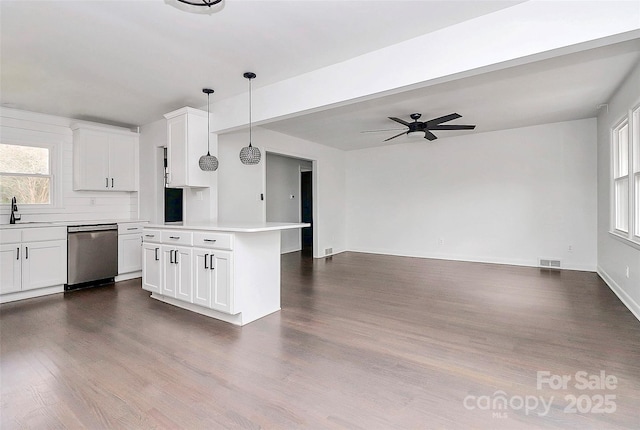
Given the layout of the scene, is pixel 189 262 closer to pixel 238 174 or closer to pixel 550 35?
pixel 238 174

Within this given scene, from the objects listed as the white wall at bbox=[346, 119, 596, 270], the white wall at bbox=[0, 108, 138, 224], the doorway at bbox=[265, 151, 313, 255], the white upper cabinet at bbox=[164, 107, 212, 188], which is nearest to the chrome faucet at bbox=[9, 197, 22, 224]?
the white wall at bbox=[0, 108, 138, 224]

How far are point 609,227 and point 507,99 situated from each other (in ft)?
7.39

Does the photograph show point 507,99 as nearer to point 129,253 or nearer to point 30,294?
point 129,253

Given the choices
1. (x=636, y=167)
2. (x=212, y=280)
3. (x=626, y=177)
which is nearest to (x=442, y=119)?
(x=636, y=167)

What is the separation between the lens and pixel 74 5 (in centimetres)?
227

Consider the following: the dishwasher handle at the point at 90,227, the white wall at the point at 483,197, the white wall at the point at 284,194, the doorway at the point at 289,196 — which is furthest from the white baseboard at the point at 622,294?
the dishwasher handle at the point at 90,227

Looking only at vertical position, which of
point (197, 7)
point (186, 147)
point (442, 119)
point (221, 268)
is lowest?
point (221, 268)

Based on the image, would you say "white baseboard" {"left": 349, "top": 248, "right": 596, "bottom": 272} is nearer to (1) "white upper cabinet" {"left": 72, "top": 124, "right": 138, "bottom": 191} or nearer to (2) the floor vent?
(2) the floor vent

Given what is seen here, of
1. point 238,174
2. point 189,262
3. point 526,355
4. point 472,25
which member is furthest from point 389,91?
point 238,174

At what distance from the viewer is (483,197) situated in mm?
6367

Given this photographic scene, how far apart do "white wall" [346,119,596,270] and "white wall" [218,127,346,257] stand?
0.48 metres

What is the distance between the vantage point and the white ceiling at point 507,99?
3207mm

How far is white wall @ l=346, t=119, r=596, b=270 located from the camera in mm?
5527

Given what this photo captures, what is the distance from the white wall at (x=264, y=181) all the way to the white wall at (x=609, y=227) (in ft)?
15.7
